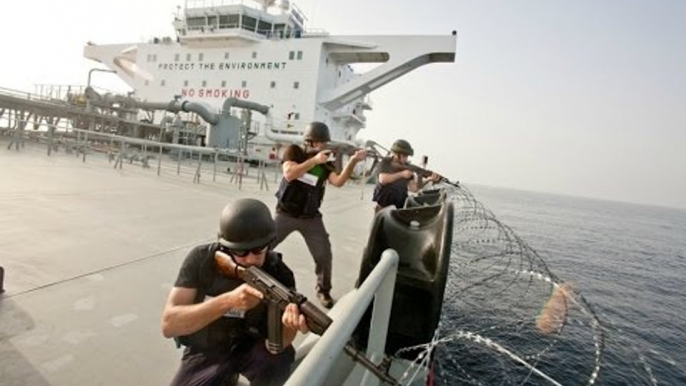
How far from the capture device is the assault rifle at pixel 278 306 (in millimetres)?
1342

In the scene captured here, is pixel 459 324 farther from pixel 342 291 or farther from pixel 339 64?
pixel 339 64

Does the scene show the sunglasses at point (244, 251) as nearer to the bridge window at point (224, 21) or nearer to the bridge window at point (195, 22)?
the bridge window at point (224, 21)

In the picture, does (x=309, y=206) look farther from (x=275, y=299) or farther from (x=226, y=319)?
(x=275, y=299)

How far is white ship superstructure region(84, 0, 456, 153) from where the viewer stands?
2245 cm

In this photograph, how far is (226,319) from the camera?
68.7 inches

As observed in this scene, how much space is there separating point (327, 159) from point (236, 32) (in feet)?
78.1

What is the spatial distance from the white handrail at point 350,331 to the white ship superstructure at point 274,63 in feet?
66.6

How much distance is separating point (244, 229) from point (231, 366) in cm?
59

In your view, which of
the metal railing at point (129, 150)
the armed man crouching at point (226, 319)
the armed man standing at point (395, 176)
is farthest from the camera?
the metal railing at point (129, 150)

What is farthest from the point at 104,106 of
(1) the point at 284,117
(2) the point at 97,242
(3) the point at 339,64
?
(2) the point at 97,242

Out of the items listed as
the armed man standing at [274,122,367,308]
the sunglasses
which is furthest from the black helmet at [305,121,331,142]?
the sunglasses

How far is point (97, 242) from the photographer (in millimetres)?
4352

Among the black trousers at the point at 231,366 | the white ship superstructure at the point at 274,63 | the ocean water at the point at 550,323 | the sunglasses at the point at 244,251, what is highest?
the white ship superstructure at the point at 274,63

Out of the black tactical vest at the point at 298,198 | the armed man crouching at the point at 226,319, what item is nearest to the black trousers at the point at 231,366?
the armed man crouching at the point at 226,319
